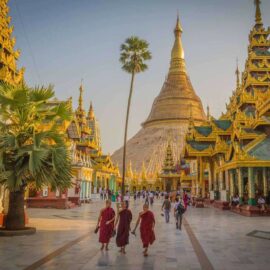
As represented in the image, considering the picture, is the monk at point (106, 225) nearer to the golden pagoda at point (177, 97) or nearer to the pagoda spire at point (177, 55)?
the golden pagoda at point (177, 97)

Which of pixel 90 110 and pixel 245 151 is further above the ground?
pixel 90 110

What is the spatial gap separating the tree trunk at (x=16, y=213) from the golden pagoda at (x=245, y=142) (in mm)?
13421

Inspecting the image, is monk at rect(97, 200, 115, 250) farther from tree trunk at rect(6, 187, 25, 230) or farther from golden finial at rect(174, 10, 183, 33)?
golden finial at rect(174, 10, 183, 33)

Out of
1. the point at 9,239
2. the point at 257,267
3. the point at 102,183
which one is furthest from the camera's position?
the point at 102,183

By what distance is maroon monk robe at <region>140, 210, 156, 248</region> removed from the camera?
352 inches

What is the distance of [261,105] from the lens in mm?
22328

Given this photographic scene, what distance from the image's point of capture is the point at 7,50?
19203mm

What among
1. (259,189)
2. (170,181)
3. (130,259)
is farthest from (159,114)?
(130,259)

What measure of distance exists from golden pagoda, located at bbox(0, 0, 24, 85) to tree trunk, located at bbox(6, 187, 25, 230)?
24.5 feet

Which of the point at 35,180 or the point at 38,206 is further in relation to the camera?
the point at 38,206

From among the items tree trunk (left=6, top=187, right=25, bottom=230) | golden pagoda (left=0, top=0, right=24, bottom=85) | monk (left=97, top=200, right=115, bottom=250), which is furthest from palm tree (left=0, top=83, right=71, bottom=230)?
golden pagoda (left=0, top=0, right=24, bottom=85)

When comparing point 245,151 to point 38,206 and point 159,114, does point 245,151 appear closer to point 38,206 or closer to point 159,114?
point 38,206

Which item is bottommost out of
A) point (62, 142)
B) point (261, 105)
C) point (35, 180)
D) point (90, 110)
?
point (35, 180)

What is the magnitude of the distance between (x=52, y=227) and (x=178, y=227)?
5.38 metres
